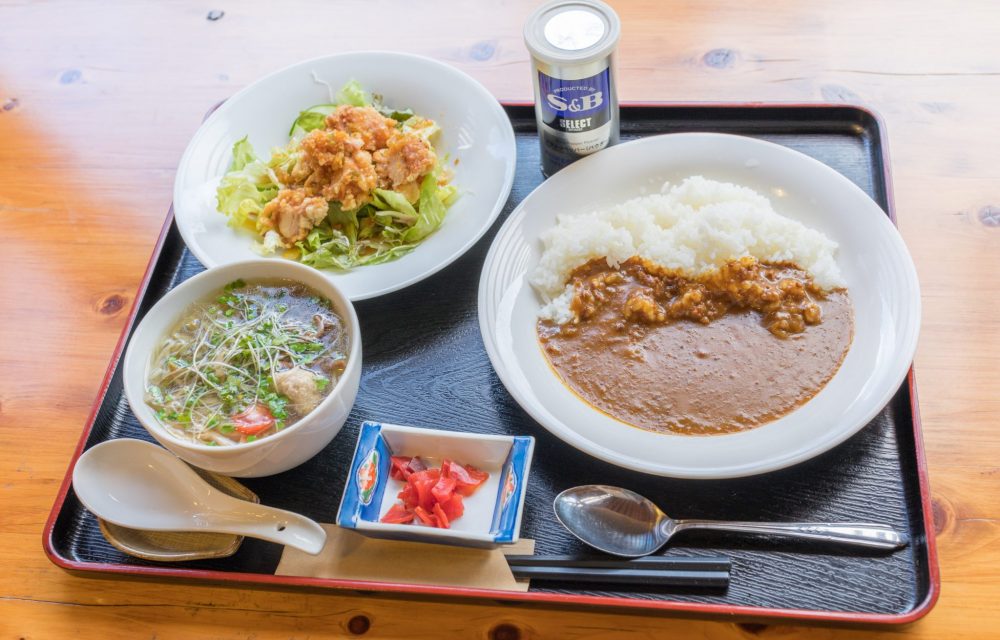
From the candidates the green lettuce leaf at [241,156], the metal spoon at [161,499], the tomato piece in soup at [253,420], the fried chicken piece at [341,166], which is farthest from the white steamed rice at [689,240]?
the green lettuce leaf at [241,156]

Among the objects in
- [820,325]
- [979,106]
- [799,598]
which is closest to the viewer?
[799,598]

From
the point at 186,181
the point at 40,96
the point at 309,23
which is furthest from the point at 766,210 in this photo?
the point at 40,96

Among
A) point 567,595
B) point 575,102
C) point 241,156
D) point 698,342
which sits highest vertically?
point 575,102

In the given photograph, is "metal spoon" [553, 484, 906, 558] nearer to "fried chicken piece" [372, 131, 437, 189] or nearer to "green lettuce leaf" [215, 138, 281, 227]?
"fried chicken piece" [372, 131, 437, 189]

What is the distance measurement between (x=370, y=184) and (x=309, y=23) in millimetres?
1364

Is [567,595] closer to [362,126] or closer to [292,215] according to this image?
[292,215]

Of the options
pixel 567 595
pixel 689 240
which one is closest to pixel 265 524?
pixel 567 595

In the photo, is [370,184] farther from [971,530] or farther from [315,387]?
[971,530]

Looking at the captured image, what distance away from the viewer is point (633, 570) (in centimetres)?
184

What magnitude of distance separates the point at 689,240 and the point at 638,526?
2.97 ft

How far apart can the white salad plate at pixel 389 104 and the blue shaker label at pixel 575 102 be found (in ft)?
0.59

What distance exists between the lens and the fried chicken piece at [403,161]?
257 cm

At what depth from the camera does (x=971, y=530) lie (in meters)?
1.91

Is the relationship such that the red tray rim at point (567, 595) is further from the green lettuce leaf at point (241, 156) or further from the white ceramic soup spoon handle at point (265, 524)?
the green lettuce leaf at point (241, 156)
